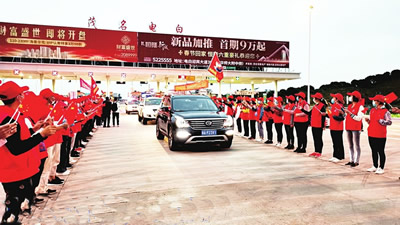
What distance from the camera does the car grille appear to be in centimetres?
988

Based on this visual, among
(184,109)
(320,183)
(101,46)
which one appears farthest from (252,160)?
(101,46)

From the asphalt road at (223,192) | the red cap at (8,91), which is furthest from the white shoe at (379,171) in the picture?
the red cap at (8,91)

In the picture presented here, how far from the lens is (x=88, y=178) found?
22.3 ft

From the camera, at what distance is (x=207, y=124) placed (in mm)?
9945

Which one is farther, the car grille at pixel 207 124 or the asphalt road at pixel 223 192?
the car grille at pixel 207 124

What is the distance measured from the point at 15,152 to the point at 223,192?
11.3 ft

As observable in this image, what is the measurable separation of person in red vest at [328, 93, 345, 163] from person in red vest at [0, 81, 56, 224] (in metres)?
7.05

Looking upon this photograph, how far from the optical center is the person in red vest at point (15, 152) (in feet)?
10.1

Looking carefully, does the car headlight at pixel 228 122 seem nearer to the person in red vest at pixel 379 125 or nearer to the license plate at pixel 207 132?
the license plate at pixel 207 132

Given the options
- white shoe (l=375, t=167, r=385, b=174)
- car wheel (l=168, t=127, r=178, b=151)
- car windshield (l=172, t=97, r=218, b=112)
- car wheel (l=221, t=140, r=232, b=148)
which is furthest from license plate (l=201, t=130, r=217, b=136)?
white shoe (l=375, t=167, r=385, b=174)

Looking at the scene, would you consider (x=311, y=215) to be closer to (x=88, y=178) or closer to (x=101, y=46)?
(x=88, y=178)

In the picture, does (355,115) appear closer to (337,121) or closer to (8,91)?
(337,121)

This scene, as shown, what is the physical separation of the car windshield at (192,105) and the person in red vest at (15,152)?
25.4 ft

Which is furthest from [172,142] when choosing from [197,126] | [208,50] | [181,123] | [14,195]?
[208,50]
